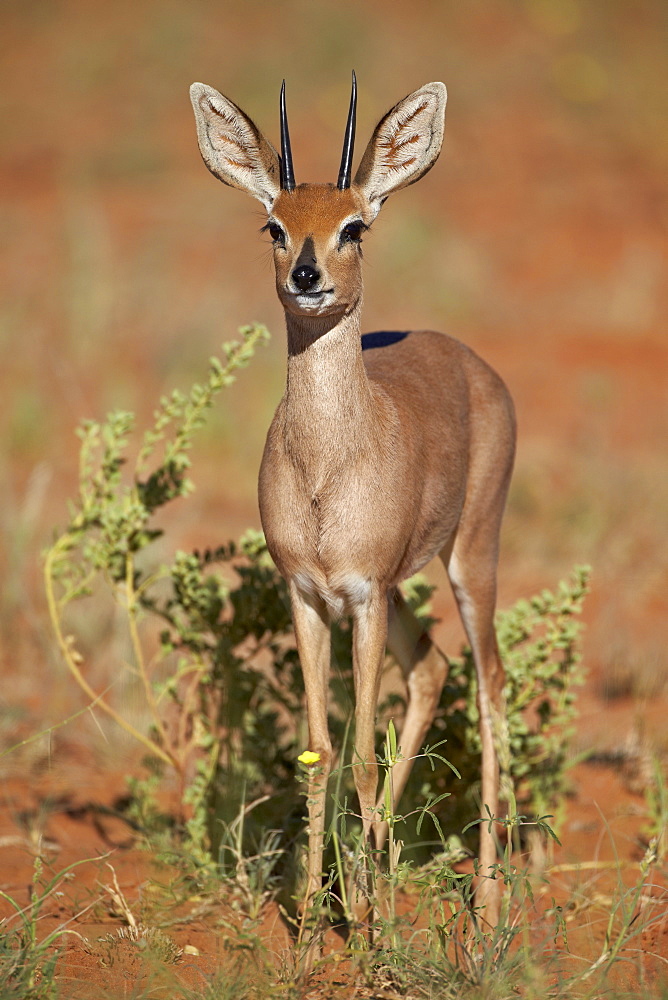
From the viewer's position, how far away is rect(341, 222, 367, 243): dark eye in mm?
4375

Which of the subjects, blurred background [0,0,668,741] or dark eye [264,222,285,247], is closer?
dark eye [264,222,285,247]

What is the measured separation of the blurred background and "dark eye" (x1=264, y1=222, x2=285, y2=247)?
0.55 feet

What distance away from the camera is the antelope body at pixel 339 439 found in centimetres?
430

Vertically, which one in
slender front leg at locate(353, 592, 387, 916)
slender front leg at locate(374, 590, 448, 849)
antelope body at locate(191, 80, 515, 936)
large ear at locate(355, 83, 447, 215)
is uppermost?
large ear at locate(355, 83, 447, 215)

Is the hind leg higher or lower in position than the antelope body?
lower

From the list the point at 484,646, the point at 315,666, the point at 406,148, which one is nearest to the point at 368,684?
the point at 315,666

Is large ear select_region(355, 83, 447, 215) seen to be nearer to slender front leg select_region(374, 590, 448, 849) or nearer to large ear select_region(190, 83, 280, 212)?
large ear select_region(190, 83, 280, 212)

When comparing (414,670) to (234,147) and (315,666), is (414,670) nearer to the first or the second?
(315,666)

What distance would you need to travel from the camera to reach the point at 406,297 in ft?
52.9

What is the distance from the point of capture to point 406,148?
15.3ft

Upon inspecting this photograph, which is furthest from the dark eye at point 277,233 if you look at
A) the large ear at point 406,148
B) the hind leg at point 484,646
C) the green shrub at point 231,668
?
the hind leg at point 484,646

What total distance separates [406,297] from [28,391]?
6.46 m

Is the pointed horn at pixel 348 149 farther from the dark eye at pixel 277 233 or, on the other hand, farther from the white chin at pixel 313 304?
the white chin at pixel 313 304

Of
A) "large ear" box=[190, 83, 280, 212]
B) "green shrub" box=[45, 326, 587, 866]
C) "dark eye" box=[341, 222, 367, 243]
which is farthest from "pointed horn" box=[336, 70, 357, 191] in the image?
"green shrub" box=[45, 326, 587, 866]
